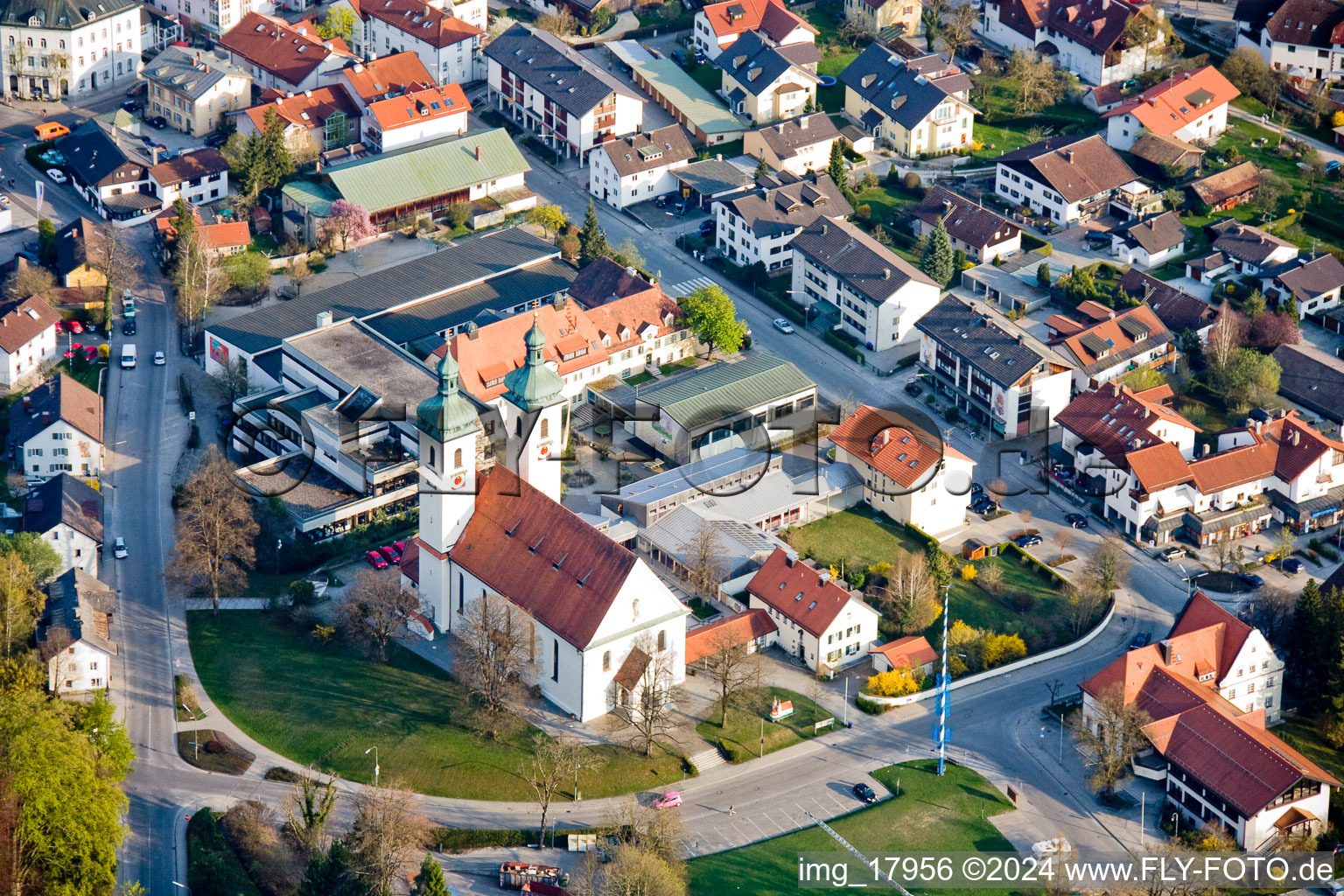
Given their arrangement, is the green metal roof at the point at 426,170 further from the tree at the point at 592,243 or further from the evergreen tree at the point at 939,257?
the evergreen tree at the point at 939,257

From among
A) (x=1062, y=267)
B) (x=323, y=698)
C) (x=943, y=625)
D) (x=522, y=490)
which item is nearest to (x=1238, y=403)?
(x=1062, y=267)

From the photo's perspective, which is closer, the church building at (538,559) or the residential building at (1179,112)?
the church building at (538,559)

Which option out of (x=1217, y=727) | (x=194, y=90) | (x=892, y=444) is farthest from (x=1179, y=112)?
(x=194, y=90)

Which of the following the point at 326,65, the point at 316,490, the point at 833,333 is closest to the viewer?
the point at 316,490

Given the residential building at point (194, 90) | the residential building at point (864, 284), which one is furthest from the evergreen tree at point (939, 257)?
the residential building at point (194, 90)

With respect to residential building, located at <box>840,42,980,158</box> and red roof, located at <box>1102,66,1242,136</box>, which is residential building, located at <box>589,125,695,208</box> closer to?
residential building, located at <box>840,42,980,158</box>

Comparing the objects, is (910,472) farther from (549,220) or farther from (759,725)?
(549,220)

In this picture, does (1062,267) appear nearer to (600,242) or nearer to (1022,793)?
(600,242)

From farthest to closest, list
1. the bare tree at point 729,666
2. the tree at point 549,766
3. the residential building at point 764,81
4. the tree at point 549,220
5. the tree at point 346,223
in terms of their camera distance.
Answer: the residential building at point 764,81 → the tree at point 549,220 → the tree at point 346,223 → the bare tree at point 729,666 → the tree at point 549,766
